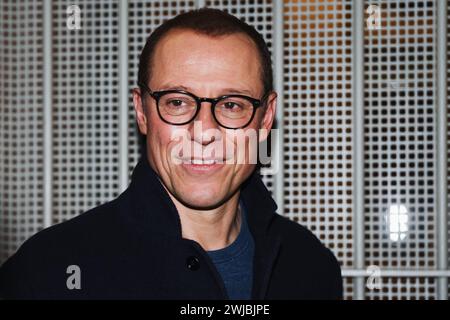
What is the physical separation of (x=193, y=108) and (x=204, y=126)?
0.05 metres

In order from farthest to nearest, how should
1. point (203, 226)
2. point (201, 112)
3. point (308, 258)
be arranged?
point (308, 258) < point (203, 226) < point (201, 112)

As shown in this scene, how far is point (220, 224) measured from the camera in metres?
1.33

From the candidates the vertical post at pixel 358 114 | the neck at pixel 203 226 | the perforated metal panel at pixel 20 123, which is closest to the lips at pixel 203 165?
the neck at pixel 203 226

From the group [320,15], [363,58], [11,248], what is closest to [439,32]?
[363,58]

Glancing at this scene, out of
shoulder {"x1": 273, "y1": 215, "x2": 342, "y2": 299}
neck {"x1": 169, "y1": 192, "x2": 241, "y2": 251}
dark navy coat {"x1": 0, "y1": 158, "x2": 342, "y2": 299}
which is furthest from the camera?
shoulder {"x1": 273, "y1": 215, "x2": 342, "y2": 299}

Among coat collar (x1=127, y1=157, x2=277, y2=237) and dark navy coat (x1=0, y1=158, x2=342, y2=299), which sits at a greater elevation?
coat collar (x1=127, y1=157, x2=277, y2=237)

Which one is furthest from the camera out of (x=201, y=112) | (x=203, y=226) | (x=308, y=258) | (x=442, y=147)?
(x=442, y=147)

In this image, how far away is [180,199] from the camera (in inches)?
49.7

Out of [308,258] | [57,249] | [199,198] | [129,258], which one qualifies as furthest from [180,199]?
[308,258]

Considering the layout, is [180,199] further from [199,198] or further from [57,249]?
[57,249]

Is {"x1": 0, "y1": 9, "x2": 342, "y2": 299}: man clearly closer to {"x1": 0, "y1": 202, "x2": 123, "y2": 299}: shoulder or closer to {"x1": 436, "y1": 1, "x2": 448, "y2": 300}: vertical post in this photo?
{"x1": 0, "y1": 202, "x2": 123, "y2": 299}: shoulder

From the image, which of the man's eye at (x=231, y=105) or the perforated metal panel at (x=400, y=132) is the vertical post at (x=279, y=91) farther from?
the man's eye at (x=231, y=105)

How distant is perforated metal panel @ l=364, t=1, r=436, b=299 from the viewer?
1.67m

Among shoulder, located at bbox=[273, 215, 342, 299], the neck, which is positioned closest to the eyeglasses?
the neck
